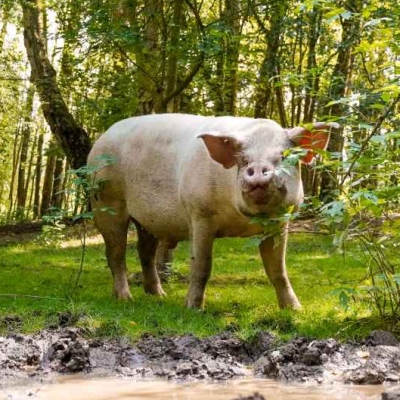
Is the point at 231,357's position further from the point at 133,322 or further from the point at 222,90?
the point at 222,90

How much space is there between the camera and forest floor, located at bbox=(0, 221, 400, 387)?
518 cm

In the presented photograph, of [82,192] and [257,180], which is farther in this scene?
[82,192]

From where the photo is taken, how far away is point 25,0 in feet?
47.2

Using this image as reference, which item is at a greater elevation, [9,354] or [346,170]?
[346,170]

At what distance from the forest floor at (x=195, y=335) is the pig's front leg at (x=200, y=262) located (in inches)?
6.3

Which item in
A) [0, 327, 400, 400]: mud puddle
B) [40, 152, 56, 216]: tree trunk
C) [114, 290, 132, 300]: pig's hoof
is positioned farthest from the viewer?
[40, 152, 56, 216]: tree trunk

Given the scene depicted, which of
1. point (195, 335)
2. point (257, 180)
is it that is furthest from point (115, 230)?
point (195, 335)

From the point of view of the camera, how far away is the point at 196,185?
313 inches

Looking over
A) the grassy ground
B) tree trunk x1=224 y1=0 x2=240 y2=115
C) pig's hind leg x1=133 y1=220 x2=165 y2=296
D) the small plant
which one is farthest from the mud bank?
tree trunk x1=224 y1=0 x2=240 y2=115

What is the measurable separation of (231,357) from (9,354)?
1530 millimetres

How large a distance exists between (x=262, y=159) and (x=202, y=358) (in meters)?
2.20

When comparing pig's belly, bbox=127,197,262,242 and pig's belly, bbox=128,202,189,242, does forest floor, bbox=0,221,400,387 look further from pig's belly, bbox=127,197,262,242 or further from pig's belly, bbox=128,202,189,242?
pig's belly, bbox=128,202,189,242

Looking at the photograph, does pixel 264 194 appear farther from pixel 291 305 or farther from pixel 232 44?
pixel 232 44

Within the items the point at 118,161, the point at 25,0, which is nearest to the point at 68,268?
the point at 118,161
